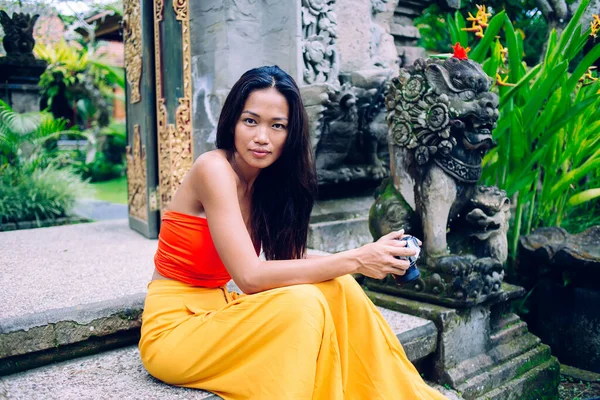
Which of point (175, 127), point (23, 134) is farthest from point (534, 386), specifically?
point (23, 134)

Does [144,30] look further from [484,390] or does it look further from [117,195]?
[117,195]

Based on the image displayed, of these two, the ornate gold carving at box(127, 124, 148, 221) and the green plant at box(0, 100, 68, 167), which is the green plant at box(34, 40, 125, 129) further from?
the ornate gold carving at box(127, 124, 148, 221)

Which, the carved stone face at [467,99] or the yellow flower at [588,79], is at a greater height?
the yellow flower at [588,79]

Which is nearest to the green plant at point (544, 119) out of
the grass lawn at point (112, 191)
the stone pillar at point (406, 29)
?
the stone pillar at point (406, 29)

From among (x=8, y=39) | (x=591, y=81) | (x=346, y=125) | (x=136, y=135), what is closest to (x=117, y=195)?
(x=8, y=39)

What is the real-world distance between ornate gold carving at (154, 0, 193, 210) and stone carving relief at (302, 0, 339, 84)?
0.88 m

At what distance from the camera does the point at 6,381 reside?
85.6 inches

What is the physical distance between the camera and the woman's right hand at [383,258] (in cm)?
196

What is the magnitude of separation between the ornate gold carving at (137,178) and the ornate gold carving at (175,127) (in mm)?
287

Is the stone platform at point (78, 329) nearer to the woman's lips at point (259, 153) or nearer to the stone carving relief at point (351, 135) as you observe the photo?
the woman's lips at point (259, 153)

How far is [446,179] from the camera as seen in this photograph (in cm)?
290

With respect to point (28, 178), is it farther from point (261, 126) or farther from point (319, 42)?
point (261, 126)

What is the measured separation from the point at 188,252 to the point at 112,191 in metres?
11.1

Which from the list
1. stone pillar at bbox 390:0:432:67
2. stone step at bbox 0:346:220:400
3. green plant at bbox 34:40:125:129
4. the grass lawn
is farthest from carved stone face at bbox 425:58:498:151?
green plant at bbox 34:40:125:129
